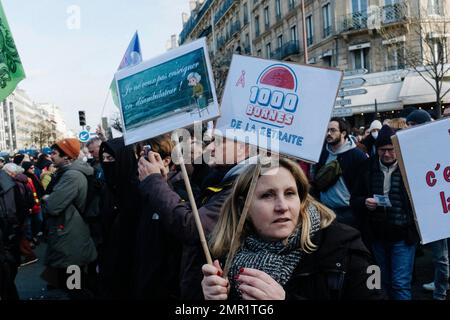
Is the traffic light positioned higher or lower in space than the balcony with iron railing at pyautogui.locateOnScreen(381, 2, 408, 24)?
lower

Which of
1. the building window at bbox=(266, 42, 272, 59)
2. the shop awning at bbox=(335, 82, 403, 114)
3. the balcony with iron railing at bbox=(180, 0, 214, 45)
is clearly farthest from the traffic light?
the balcony with iron railing at bbox=(180, 0, 214, 45)

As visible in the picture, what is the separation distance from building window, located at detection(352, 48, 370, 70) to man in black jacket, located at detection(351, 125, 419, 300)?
24.1 metres

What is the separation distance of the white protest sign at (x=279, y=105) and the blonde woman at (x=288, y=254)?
0.75 feet

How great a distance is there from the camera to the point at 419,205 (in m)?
2.48

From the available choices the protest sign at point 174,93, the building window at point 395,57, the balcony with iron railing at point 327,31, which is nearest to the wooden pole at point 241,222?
the protest sign at point 174,93

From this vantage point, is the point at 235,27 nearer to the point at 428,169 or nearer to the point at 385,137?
the point at 385,137

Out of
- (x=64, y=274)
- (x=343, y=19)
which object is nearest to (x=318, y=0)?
(x=343, y=19)

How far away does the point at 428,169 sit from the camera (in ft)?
8.11

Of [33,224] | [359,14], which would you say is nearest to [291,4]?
[359,14]

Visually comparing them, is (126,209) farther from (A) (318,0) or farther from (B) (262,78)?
(A) (318,0)

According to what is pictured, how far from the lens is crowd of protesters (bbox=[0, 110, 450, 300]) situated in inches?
77.9

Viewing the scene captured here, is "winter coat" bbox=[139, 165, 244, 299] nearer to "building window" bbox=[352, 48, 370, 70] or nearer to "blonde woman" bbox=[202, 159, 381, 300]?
"blonde woman" bbox=[202, 159, 381, 300]

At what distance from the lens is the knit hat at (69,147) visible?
18.1 ft
